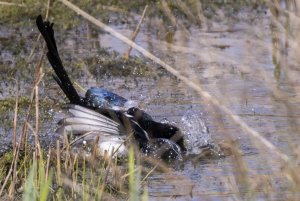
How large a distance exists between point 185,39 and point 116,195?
4.96 ft

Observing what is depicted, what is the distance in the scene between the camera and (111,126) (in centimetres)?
533

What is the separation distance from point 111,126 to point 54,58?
67cm

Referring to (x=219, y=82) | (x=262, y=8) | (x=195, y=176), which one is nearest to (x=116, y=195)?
(x=195, y=176)

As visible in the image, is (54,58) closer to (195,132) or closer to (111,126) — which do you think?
(111,126)

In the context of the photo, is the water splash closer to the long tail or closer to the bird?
the bird

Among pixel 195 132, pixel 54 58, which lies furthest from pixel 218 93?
pixel 54 58

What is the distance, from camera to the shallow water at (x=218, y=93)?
8.99 feet

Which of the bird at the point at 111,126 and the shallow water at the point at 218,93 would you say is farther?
the bird at the point at 111,126

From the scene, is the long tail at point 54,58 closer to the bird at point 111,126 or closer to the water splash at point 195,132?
the bird at point 111,126

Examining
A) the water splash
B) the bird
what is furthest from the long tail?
the water splash

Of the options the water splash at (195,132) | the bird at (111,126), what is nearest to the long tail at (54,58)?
the bird at (111,126)

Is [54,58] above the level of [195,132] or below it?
above

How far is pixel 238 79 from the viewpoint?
23.8 feet

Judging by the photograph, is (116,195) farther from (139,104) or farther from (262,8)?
(262,8)
